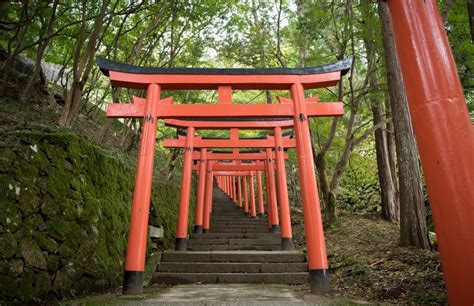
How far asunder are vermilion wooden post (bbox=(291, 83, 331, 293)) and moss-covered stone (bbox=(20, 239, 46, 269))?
386 cm

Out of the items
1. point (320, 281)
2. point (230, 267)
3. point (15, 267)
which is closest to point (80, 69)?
point (15, 267)

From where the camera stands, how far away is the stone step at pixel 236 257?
24.3 ft

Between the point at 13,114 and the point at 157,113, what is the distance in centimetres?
363

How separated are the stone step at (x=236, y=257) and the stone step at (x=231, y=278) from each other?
72 centimetres

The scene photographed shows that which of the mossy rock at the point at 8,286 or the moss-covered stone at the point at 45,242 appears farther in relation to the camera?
the moss-covered stone at the point at 45,242

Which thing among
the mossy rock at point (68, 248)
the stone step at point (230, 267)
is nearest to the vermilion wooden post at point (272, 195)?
the stone step at point (230, 267)

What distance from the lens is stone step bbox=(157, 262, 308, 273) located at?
701cm

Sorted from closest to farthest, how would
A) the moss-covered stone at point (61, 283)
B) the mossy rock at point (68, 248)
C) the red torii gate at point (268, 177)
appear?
the moss-covered stone at point (61, 283) → the mossy rock at point (68, 248) → the red torii gate at point (268, 177)

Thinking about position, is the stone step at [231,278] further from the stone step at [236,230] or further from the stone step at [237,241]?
the stone step at [236,230]

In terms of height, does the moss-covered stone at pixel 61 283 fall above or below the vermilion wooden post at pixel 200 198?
below

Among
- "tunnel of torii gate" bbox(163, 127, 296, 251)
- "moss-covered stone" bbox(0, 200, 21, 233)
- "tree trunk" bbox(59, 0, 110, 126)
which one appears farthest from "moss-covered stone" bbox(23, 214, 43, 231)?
"tunnel of torii gate" bbox(163, 127, 296, 251)

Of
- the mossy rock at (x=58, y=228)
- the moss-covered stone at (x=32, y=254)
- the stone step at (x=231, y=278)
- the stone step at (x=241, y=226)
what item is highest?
the stone step at (x=241, y=226)

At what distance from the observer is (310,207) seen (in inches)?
208

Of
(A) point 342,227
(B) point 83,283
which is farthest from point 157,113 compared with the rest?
(A) point 342,227
